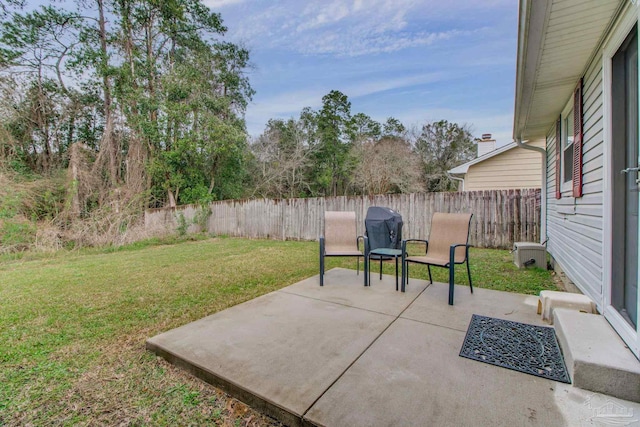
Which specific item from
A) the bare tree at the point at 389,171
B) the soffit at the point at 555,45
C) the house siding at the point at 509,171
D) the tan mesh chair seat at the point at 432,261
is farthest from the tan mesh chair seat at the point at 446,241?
the bare tree at the point at 389,171

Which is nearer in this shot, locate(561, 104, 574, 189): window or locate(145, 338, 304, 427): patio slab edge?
locate(145, 338, 304, 427): patio slab edge

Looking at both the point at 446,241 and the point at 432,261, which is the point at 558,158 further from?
the point at 432,261

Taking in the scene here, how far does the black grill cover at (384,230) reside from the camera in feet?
15.6

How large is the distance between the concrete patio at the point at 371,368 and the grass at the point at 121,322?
0.63ft

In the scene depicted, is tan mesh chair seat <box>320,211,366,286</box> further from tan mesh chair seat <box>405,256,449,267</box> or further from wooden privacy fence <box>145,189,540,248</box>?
wooden privacy fence <box>145,189,540,248</box>

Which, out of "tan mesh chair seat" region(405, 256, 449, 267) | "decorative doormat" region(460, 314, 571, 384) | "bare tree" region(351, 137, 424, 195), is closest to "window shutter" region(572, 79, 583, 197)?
"tan mesh chair seat" region(405, 256, 449, 267)

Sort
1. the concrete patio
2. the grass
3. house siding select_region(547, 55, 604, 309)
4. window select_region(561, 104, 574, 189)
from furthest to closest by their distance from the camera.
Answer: window select_region(561, 104, 574, 189) → house siding select_region(547, 55, 604, 309) → the grass → the concrete patio

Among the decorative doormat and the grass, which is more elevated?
the decorative doormat

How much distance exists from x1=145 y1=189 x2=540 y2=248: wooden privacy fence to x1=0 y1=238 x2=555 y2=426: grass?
766 mm

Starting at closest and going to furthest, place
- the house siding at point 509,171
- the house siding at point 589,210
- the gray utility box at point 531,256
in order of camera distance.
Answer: the house siding at point 589,210 < the gray utility box at point 531,256 < the house siding at point 509,171

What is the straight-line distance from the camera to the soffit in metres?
2.09

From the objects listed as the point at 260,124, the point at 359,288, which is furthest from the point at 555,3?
the point at 260,124

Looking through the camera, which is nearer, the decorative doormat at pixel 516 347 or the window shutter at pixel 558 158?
the decorative doormat at pixel 516 347

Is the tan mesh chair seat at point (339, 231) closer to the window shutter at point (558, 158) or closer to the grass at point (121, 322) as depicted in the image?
the grass at point (121, 322)
